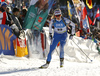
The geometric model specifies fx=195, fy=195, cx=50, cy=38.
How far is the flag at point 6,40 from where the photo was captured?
23.1ft

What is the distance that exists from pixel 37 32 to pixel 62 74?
171 inches

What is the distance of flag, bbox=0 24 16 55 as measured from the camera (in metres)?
7.05

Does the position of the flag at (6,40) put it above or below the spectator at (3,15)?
below

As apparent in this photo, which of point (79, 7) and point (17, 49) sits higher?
point (79, 7)

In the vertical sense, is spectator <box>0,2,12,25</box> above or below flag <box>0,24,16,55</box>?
above

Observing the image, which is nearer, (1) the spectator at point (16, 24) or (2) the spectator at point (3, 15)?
(2) the spectator at point (3, 15)

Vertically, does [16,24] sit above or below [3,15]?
below

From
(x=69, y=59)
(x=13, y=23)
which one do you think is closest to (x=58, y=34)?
(x=13, y=23)

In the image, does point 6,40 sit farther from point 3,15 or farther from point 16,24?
point 3,15

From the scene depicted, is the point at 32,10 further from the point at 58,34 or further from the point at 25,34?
the point at 58,34

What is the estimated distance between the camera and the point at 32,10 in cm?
795

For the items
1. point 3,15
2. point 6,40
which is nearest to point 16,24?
point 3,15

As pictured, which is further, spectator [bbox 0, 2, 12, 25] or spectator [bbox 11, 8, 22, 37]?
spectator [bbox 11, 8, 22, 37]

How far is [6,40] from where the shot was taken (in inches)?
282
